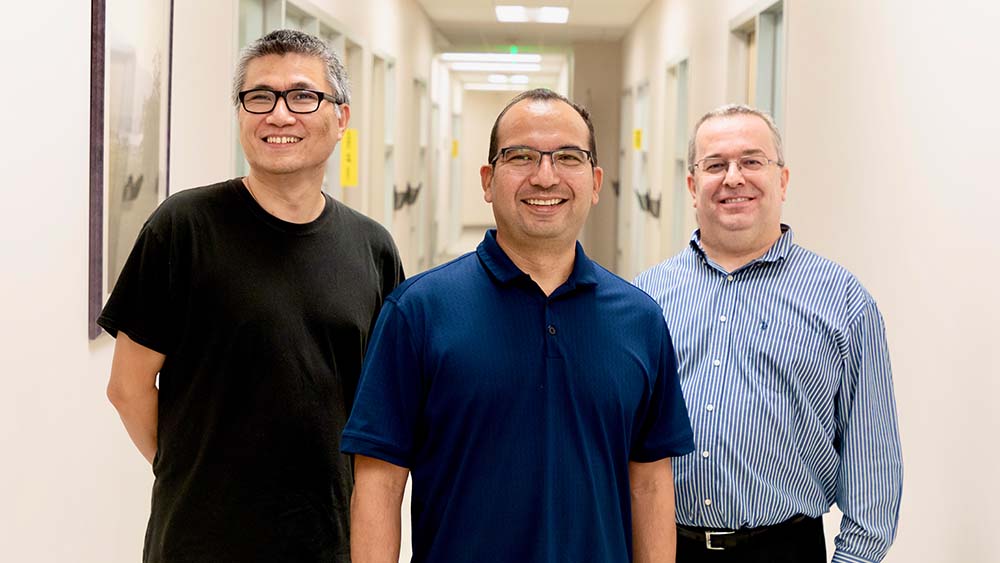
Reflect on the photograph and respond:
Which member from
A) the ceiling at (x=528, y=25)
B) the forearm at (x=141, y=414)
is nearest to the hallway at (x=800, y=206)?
the forearm at (x=141, y=414)

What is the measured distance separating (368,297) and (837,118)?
99.4 inches

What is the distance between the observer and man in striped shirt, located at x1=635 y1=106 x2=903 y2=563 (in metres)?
1.92

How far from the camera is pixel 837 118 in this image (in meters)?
3.96

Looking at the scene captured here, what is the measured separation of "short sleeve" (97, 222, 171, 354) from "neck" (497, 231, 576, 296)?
632mm

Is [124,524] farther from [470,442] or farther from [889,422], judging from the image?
[889,422]

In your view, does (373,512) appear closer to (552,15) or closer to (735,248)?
(735,248)

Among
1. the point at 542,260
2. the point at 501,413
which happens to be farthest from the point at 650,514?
the point at 542,260

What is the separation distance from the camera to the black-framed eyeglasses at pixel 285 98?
1.93 m

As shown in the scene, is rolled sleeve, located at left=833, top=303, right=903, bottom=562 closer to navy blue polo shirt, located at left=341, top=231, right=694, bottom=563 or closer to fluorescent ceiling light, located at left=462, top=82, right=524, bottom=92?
navy blue polo shirt, located at left=341, top=231, right=694, bottom=563

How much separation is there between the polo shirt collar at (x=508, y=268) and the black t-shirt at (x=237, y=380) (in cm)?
43

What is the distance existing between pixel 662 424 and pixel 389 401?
1.39 feet

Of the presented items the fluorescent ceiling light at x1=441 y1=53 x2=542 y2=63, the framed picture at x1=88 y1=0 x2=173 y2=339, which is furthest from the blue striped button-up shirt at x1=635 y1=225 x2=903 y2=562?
the fluorescent ceiling light at x1=441 y1=53 x2=542 y2=63
